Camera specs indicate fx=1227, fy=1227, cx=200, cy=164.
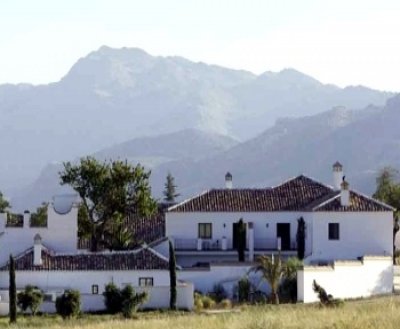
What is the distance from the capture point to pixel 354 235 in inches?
2147

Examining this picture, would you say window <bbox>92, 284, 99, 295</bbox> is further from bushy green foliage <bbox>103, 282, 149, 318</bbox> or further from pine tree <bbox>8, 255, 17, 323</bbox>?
pine tree <bbox>8, 255, 17, 323</bbox>

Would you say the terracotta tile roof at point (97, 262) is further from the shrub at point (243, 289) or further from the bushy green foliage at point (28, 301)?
the bushy green foliage at point (28, 301)

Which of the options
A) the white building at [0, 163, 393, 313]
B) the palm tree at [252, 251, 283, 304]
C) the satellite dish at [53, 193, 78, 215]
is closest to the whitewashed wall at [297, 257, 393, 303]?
the white building at [0, 163, 393, 313]

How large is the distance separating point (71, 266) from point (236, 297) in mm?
6980

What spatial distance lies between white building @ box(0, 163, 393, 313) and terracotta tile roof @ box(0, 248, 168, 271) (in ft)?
0.14

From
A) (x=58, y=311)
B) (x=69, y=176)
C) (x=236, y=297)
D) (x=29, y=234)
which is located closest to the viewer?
(x=58, y=311)

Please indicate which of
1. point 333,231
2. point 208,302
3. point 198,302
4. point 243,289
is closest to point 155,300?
point 198,302

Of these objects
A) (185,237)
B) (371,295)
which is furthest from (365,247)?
(185,237)

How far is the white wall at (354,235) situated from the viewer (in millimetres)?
54281

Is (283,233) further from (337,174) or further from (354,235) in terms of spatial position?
(337,174)

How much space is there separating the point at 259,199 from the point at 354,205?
4984 mm

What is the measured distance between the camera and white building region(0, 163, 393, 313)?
50312 mm

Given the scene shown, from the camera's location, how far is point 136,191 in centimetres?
5816

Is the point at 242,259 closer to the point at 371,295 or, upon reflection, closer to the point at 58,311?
the point at 371,295
